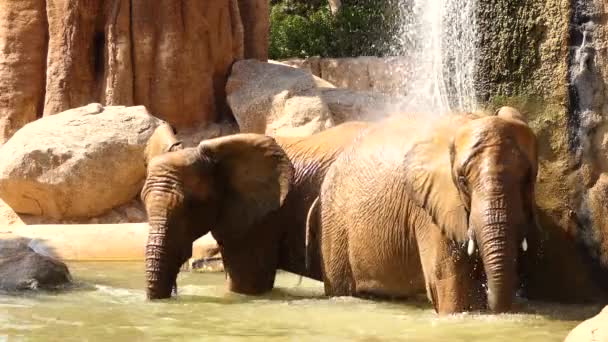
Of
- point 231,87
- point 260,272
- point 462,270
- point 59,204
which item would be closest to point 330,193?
point 260,272

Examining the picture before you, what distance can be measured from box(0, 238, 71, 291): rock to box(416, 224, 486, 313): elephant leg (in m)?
3.36

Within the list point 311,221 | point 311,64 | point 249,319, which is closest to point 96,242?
point 311,221

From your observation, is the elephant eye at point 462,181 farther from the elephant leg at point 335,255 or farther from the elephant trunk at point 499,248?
the elephant leg at point 335,255

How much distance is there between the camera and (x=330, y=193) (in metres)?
8.81

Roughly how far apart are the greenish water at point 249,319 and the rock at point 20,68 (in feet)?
22.2

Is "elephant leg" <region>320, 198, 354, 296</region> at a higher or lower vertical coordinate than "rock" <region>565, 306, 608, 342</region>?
lower

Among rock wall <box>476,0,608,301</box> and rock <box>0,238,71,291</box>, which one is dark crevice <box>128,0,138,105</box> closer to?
rock <box>0,238,71,291</box>

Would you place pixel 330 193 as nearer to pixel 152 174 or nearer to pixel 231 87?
pixel 152 174

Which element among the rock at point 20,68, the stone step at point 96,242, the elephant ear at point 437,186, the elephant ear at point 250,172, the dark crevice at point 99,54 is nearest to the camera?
the elephant ear at point 437,186

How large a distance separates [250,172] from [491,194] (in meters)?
2.74

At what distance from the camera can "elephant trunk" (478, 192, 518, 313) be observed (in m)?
6.80

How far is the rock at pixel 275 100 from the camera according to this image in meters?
15.3

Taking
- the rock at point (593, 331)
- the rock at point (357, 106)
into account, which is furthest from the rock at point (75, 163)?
the rock at point (593, 331)

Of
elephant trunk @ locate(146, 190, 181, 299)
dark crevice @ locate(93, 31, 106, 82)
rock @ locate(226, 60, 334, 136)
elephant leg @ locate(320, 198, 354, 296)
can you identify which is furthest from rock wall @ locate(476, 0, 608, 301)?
dark crevice @ locate(93, 31, 106, 82)
